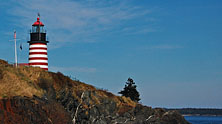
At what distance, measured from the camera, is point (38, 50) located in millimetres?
55469

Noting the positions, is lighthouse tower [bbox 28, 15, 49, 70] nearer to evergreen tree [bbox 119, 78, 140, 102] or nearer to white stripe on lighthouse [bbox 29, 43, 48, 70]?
white stripe on lighthouse [bbox 29, 43, 48, 70]

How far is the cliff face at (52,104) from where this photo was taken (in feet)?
106

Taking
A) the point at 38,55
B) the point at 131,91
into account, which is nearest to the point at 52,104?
the point at 38,55

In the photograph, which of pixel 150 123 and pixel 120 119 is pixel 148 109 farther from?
pixel 120 119

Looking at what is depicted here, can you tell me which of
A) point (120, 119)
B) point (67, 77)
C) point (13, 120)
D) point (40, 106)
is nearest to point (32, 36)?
point (67, 77)

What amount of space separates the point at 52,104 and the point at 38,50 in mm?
18687

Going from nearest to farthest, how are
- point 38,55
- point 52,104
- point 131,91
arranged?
point 52,104
point 38,55
point 131,91

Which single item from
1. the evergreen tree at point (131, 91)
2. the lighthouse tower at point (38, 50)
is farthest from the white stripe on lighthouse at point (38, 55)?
the evergreen tree at point (131, 91)

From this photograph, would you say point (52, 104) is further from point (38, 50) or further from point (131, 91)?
point (131, 91)

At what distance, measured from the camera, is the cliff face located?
106ft

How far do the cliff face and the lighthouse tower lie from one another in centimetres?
404

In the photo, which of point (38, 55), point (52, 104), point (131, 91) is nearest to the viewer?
point (52, 104)

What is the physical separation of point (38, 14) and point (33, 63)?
8742 millimetres

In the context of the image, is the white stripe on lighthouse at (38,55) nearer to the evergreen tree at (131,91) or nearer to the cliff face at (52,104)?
the cliff face at (52,104)
